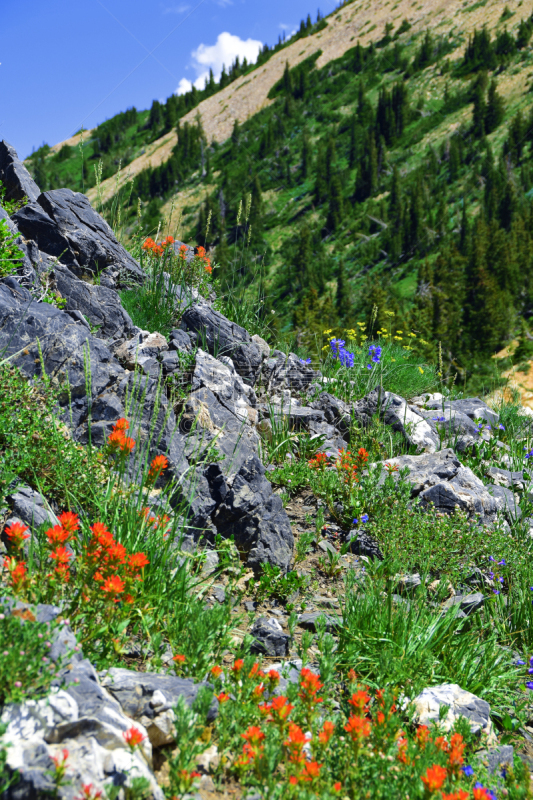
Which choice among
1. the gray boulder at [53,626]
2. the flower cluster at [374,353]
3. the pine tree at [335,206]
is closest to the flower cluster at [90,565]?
the gray boulder at [53,626]

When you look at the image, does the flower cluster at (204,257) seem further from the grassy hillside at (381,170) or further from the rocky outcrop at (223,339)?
the grassy hillside at (381,170)

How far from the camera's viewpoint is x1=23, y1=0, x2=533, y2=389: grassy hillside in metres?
34.7

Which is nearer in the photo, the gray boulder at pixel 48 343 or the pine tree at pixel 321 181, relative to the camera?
the gray boulder at pixel 48 343

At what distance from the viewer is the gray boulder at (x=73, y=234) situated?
5875mm

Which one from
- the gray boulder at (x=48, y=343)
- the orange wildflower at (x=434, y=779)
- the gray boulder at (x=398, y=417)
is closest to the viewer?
the orange wildflower at (x=434, y=779)

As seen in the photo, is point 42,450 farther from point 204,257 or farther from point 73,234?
point 204,257

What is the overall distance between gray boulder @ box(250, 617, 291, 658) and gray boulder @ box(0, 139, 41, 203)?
6098mm

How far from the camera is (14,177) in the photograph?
6.53m

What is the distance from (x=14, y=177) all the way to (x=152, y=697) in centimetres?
688

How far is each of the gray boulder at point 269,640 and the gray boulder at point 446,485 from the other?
7.08 feet

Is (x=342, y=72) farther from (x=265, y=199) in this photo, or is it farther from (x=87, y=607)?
(x=87, y=607)

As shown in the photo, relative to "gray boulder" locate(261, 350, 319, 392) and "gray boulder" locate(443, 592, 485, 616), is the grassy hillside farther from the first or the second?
"gray boulder" locate(443, 592, 485, 616)

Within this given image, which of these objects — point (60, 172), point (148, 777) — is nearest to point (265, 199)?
point (60, 172)

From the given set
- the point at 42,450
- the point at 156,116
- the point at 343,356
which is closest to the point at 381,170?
the point at 343,356
